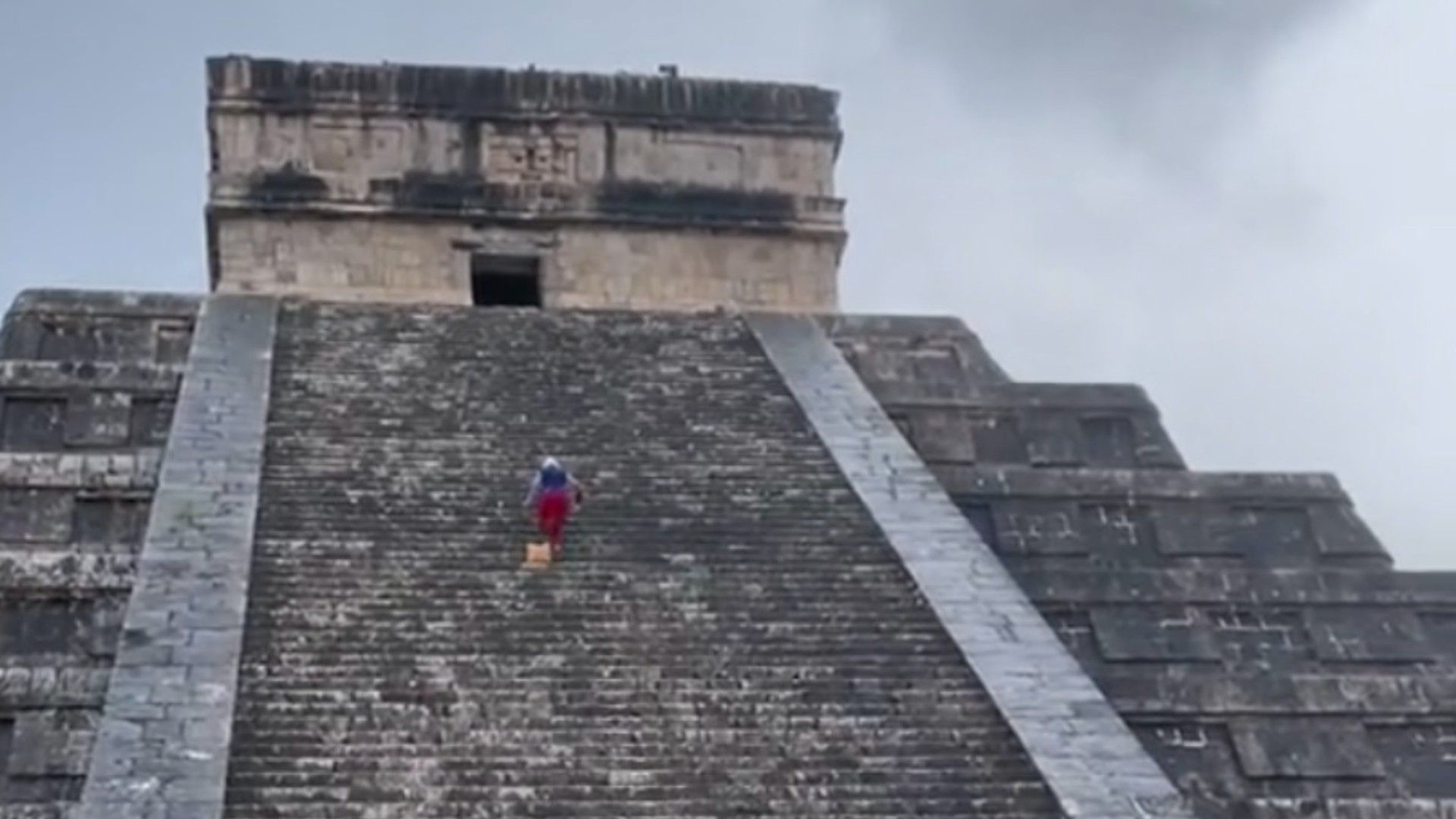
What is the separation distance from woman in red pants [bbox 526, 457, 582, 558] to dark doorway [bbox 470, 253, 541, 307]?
4.39 meters

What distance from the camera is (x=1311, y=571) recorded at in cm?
1106

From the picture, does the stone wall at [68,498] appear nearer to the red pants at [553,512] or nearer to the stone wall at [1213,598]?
the red pants at [553,512]

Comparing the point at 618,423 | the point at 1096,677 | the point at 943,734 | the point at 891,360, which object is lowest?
the point at 943,734

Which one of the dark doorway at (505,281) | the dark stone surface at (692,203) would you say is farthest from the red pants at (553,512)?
the dark stone surface at (692,203)

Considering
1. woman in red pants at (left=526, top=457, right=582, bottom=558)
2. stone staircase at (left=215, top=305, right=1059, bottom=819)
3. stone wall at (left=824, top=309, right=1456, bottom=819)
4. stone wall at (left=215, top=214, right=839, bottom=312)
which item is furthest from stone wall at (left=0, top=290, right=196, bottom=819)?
stone wall at (left=824, top=309, right=1456, bottom=819)

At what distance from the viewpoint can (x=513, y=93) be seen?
48.1ft

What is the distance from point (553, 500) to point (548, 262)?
4603 mm

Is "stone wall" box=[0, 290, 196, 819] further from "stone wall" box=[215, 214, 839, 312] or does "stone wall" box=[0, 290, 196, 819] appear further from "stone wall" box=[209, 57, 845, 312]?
"stone wall" box=[209, 57, 845, 312]

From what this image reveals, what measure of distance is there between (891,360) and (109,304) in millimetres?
4677

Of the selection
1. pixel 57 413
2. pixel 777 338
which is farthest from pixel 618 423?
pixel 57 413

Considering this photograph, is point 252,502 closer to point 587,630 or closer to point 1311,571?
point 587,630

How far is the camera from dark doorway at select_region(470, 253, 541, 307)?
46.8ft

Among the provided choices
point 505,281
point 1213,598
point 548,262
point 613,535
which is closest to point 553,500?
point 613,535

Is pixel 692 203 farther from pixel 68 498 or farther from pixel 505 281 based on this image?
pixel 68 498
